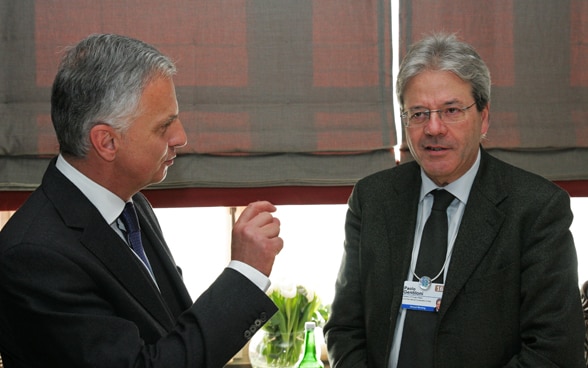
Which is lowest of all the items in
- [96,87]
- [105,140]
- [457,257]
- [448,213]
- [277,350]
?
[277,350]

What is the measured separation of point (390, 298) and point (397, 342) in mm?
122

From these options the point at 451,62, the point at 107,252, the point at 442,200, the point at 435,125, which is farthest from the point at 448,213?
the point at 107,252

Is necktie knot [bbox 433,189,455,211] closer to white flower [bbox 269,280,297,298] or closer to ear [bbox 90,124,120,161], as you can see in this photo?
white flower [bbox 269,280,297,298]

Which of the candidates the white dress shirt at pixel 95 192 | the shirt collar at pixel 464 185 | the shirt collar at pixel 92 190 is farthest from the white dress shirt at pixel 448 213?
the shirt collar at pixel 92 190

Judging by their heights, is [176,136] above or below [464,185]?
above

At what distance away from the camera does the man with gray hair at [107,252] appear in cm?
132

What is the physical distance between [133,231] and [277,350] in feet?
3.34

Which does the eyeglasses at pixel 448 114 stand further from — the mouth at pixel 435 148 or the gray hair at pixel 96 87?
the gray hair at pixel 96 87

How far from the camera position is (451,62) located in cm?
181

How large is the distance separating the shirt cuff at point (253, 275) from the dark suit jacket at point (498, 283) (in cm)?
53

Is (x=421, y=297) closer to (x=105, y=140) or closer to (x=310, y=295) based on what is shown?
(x=310, y=295)

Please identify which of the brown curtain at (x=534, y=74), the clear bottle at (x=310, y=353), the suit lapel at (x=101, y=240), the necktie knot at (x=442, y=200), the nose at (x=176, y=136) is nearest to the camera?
the suit lapel at (x=101, y=240)

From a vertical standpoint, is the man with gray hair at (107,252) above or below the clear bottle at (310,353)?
above

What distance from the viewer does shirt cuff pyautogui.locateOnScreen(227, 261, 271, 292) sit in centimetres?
145
